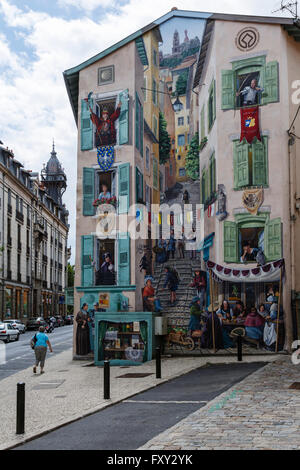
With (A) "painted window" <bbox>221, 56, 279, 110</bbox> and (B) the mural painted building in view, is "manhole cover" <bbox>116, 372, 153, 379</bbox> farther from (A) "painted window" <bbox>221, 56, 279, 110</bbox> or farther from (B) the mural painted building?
(A) "painted window" <bbox>221, 56, 279, 110</bbox>

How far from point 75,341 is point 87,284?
7.93ft

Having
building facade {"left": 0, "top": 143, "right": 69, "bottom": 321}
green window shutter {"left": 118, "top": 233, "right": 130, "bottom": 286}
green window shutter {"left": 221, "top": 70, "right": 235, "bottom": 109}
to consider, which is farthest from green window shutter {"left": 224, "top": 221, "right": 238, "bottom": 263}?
building facade {"left": 0, "top": 143, "right": 69, "bottom": 321}

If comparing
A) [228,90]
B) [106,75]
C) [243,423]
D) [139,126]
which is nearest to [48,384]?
[243,423]

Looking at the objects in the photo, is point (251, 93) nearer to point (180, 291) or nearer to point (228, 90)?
point (228, 90)

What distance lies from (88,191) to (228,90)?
7.27m

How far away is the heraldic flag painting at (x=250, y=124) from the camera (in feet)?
75.2

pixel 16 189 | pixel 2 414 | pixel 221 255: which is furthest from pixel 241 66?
pixel 16 189

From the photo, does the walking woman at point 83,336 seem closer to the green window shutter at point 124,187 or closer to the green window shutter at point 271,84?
the green window shutter at point 124,187

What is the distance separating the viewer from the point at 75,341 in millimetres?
24438

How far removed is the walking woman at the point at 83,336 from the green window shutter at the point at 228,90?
10.2 m

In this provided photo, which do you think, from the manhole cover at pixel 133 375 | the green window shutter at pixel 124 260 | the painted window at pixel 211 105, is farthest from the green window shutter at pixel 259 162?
the manhole cover at pixel 133 375

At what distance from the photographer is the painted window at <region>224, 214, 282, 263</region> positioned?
73.0 ft

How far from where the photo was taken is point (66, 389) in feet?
51.5
